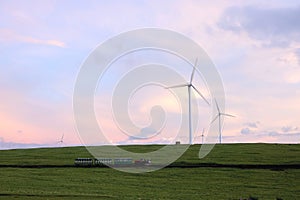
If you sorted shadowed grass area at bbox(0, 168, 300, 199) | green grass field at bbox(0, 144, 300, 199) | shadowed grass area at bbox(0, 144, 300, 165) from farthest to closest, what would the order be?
shadowed grass area at bbox(0, 144, 300, 165)
green grass field at bbox(0, 144, 300, 199)
shadowed grass area at bbox(0, 168, 300, 199)

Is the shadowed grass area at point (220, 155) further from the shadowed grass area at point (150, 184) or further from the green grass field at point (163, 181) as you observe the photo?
the shadowed grass area at point (150, 184)

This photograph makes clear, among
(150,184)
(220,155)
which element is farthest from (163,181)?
(220,155)

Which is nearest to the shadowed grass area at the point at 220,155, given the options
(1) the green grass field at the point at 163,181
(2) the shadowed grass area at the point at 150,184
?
(1) the green grass field at the point at 163,181

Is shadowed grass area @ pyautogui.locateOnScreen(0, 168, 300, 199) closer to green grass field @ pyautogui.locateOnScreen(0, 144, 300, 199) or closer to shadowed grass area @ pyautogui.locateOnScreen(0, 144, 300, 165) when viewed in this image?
green grass field @ pyautogui.locateOnScreen(0, 144, 300, 199)

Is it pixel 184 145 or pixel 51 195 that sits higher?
pixel 184 145

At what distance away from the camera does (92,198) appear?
5216cm

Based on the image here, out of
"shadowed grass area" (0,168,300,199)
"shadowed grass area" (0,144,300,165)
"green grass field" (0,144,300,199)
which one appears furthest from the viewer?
"shadowed grass area" (0,144,300,165)

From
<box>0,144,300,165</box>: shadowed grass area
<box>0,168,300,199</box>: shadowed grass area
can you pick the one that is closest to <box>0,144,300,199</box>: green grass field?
<box>0,168,300,199</box>: shadowed grass area

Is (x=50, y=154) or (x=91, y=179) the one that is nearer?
(x=91, y=179)

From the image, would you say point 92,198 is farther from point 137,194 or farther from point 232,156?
point 232,156

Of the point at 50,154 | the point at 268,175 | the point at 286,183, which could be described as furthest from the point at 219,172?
the point at 50,154

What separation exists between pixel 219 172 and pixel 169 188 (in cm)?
1530

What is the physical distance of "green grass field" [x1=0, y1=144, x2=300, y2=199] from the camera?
188ft

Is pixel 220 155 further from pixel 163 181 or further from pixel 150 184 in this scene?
pixel 150 184
